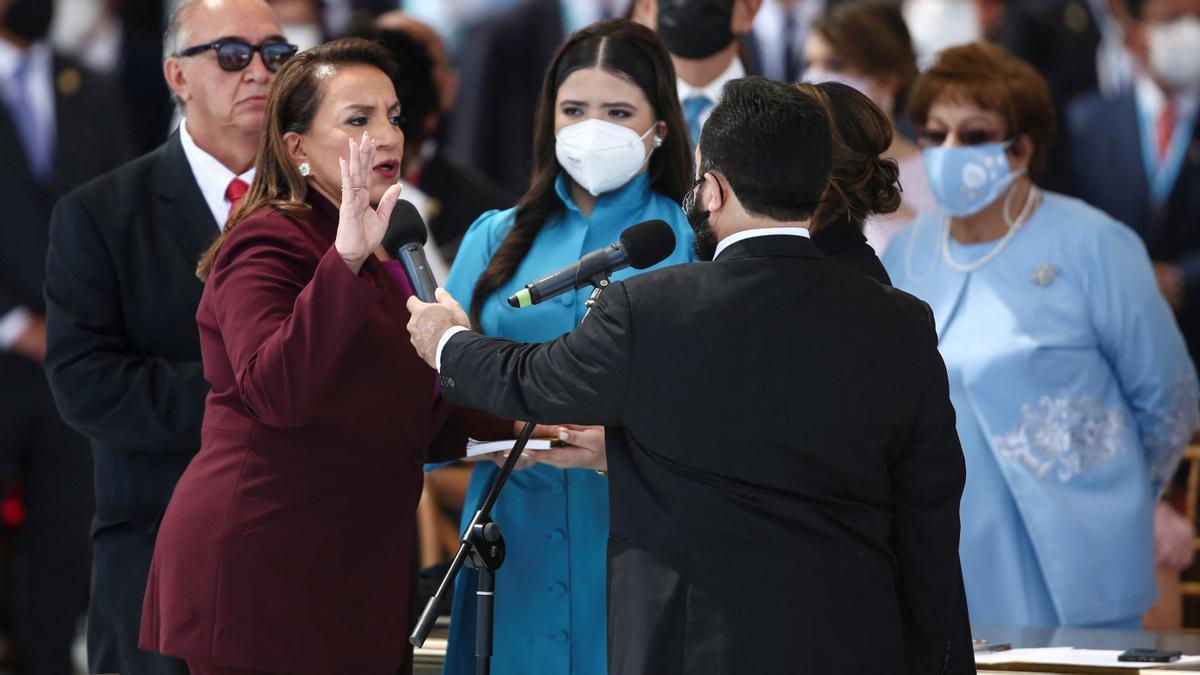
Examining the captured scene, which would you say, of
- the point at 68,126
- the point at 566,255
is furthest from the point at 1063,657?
the point at 68,126

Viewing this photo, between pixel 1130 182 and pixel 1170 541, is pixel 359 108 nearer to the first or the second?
pixel 1170 541

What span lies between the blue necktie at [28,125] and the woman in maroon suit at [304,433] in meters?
3.00

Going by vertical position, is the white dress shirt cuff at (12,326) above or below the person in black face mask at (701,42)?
below

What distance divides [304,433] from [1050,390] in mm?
2105

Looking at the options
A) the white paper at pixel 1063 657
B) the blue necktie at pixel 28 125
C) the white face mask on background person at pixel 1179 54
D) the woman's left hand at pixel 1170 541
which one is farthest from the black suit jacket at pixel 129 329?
the white face mask on background person at pixel 1179 54

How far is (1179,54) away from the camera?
20.2ft

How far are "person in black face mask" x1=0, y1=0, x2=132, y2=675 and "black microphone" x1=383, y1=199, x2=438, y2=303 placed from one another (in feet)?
8.79

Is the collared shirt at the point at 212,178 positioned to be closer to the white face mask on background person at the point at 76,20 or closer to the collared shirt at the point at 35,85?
the collared shirt at the point at 35,85

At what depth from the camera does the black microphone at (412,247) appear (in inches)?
117

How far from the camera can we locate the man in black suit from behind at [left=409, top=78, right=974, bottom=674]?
2.64 meters

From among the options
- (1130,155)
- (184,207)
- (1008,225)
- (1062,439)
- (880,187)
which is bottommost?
(1062,439)

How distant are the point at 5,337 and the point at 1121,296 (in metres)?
3.32

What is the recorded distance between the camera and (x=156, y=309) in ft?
12.2

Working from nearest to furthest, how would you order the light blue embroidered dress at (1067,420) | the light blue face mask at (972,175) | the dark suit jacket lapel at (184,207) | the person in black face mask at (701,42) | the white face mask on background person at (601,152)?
the white face mask on background person at (601,152) → the dark suit jacket lapel at (184,207) → the light blue embroidered dress at (1067,420) → the light blue face mask at (972,175) → the person in black face mask at (701,42)
